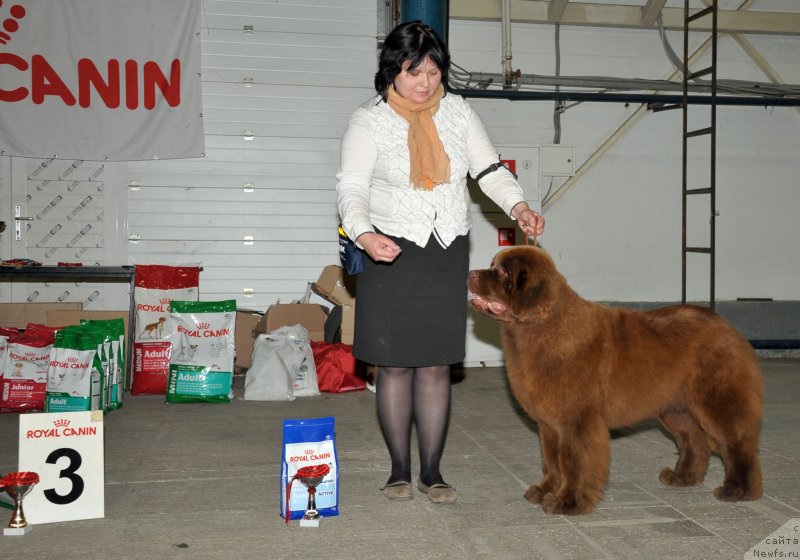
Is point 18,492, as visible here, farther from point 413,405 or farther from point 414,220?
point 414,220

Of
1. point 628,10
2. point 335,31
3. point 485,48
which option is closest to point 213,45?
point 335,31

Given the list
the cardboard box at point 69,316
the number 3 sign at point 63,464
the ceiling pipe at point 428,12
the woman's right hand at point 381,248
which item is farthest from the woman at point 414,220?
the cardboard box at point 69,316

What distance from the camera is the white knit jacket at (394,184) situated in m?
3.22

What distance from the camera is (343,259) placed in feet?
10.9

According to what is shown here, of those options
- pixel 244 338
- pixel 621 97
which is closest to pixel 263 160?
pixel 244 338

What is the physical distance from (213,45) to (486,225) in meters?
3.14

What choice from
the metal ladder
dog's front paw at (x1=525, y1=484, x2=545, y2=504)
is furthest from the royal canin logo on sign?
dog's front paw at (x1=525, y1=484, x2=545, y2=504)

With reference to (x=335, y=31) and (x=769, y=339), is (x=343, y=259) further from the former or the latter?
(x=769, y=339)

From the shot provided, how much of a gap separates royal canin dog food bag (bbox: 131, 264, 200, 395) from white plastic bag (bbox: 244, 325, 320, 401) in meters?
0.72

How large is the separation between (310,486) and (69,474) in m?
1.03

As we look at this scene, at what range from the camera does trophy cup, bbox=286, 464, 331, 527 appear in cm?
316

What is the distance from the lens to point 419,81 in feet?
10.5

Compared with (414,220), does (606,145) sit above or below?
above

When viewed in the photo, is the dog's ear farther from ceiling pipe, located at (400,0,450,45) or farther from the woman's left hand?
ceiling pipe, located at (400,0,450,45)
